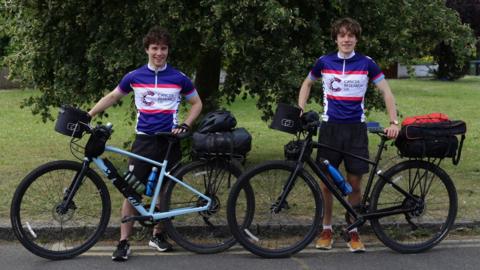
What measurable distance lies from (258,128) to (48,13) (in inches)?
280

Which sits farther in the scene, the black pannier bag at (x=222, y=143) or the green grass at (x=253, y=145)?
the green grass at (x=253, y=145)

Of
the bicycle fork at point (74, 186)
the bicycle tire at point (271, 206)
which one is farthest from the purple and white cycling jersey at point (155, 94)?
the bicycle tire at point (271, 206)

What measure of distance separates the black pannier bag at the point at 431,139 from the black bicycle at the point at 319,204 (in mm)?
155

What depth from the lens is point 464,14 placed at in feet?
131

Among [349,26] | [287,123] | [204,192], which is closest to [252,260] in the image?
[204,192]

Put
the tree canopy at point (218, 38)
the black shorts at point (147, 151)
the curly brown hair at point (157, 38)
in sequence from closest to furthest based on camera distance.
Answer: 1. the curly brown hair at point (157, 38)
2. the black shorts at point (147, 151)
3. the tree canopy at point (218, 38)

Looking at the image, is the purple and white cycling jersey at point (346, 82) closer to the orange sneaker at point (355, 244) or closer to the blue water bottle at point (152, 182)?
the orange sneaker at point (355, 244)

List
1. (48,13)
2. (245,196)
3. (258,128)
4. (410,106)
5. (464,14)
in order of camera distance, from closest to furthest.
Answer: (245,196) < (48,13) < (258,128) < (410,106) < (464,14)

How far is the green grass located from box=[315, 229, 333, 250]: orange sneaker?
28.1 inches

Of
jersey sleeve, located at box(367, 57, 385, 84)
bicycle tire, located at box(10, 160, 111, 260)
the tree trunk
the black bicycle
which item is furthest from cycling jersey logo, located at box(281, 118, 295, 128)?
the tree trunk

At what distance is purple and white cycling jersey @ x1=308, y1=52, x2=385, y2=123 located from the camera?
5387 millimetres

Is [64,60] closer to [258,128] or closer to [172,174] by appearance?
[172,174]

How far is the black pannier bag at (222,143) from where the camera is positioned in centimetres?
525

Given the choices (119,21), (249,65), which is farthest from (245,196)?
(119,21)
